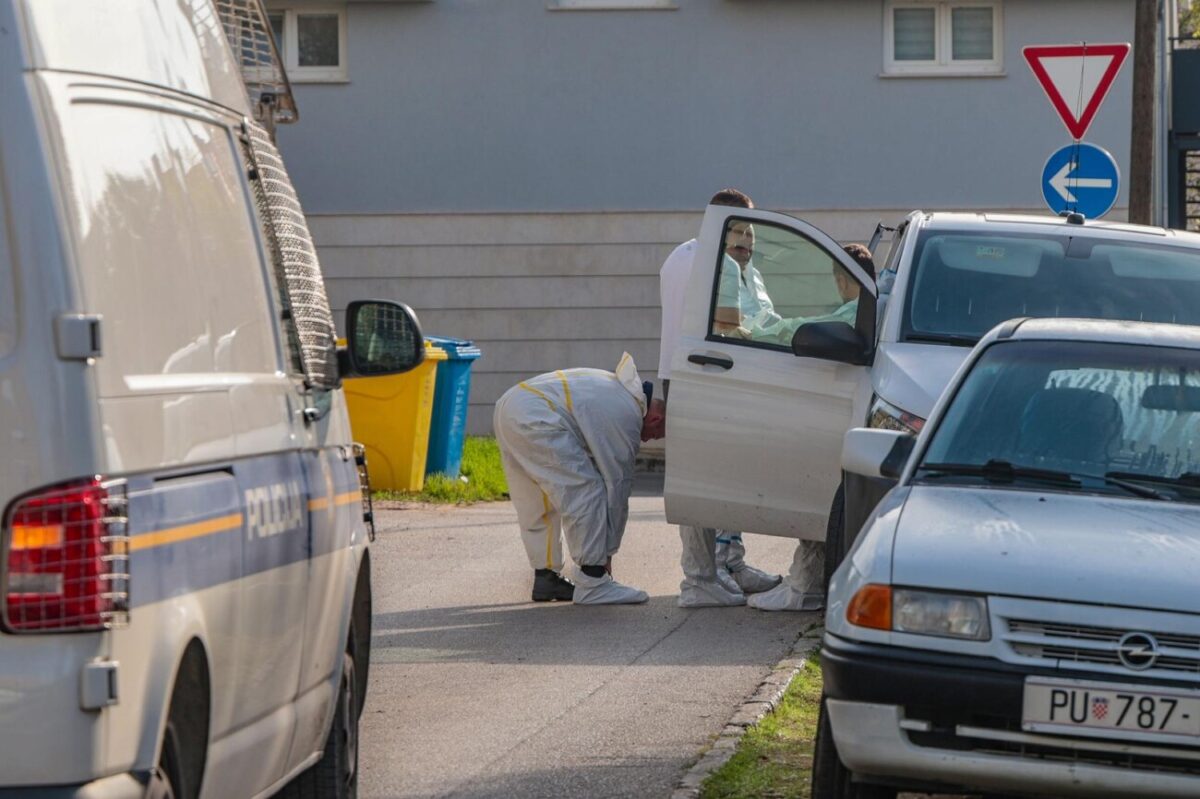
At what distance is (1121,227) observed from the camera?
973 centimetres

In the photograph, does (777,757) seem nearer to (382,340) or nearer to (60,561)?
(382,340)

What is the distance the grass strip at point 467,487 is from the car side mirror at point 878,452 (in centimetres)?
921

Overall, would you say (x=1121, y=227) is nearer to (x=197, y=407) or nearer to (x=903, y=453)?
(x=903, y=453)

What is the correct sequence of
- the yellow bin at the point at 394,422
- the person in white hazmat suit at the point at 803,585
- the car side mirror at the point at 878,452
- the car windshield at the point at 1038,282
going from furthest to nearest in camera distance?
the yellow bin at the point at 394,422, the person in white hazmat suit at the point at 803,585, the car windshield at the point at 1038,282, the car side mirror at the point at 878,452

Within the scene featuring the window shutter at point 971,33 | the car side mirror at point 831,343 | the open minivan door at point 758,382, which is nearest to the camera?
the car side mirror at point 831,343

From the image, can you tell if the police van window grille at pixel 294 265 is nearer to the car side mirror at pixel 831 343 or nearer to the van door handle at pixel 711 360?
the car side mirror at pixel 831 343

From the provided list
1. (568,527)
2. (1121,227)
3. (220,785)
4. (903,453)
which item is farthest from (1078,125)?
(220,785)

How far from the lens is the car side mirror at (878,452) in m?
6.27

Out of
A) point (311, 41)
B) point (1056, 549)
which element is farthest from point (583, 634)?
point (311, 41)

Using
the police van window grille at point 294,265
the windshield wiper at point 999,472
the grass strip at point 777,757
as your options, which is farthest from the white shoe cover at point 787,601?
the police van window grille at point 294,265

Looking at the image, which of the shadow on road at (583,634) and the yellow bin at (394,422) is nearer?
the shadow on road at (583,634)

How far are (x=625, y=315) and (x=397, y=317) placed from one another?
58.5 feet

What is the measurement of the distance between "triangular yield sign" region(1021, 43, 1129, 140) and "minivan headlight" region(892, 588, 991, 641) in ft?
28.6

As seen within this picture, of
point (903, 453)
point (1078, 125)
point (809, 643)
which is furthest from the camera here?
point (1078, 125)
